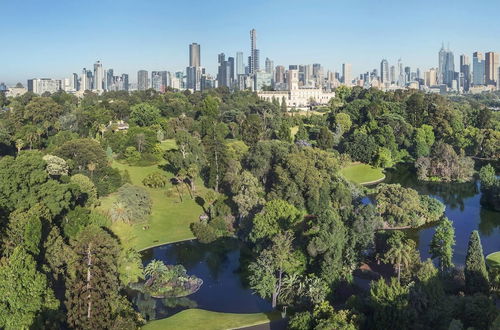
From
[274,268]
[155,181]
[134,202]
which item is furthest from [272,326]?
[155,181]

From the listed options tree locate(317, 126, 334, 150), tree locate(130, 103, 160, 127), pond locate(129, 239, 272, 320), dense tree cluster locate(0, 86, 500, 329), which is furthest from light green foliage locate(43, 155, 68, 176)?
tree locate(317, 126, 334, 150)

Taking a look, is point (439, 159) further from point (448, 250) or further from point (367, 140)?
point (448, 250)

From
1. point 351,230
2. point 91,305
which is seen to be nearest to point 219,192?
point 351,230

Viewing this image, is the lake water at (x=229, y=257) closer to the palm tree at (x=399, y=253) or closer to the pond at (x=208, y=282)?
the pond at (x=208, y=282)

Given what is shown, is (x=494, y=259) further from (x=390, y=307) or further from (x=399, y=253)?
(x=390, y=307)

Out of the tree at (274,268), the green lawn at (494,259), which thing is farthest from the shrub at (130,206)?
the green lawn at (494,259)

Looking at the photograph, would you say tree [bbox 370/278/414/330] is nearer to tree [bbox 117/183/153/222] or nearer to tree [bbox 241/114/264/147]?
tree [bbox 117/183/153/222]
